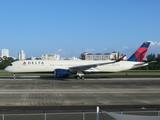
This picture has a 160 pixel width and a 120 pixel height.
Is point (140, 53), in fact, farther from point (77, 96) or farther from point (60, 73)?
point (77, 96)

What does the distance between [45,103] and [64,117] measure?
576cm

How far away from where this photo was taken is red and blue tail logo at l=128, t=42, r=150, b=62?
1857 inches

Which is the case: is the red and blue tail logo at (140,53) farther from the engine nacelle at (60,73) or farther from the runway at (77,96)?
the runway at (77,96)

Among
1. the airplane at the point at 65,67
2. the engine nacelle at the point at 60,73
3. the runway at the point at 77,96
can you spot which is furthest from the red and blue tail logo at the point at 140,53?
the runway at the point at 77,96

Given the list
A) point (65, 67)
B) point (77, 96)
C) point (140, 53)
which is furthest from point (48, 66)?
point (77, 96)

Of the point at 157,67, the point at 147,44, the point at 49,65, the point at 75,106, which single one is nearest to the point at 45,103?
the point at 75,106

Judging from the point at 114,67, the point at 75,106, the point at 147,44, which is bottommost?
the point at 75,106

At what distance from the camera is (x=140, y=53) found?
155 feet

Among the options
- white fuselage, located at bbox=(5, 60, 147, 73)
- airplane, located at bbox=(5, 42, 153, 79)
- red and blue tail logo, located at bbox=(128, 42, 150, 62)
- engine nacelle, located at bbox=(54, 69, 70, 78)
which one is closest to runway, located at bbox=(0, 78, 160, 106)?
engine nacelle, located at bbox=(54, 69, 70, 78)

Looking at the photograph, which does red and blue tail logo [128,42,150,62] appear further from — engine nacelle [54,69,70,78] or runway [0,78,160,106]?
runway [0,78,160,106]

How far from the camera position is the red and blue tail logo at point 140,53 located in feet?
155

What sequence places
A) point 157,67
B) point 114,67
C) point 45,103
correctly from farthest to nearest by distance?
1. point 157,67
2. point 114,67
3. point 45,103

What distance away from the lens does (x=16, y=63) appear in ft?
140

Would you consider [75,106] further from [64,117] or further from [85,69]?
[85,69]
